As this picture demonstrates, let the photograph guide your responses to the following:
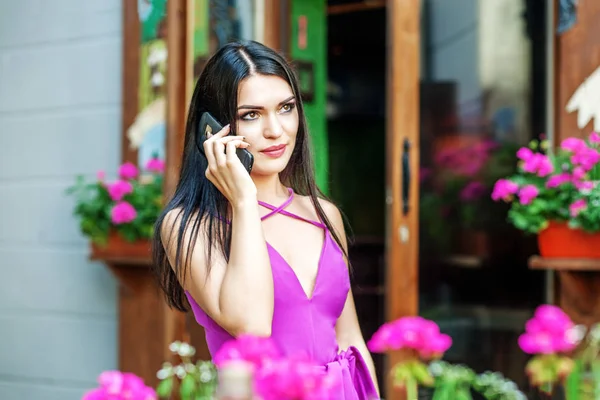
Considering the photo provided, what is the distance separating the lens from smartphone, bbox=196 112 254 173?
1487 millimetres

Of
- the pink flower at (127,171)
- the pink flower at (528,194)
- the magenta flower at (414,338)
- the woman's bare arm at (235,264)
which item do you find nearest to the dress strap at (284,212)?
the woman's bare arm at (235,264)

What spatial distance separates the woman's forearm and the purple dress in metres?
0.11

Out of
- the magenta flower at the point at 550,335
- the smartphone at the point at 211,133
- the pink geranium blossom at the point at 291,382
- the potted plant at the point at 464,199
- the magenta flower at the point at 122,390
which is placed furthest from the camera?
the potted plant at the point at 464,199

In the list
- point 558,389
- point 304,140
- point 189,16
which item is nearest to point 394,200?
point 558,389

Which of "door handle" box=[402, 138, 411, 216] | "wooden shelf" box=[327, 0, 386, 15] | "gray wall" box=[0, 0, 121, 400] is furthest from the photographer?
"wooden shelf" box=[327, 0, 386, 15]

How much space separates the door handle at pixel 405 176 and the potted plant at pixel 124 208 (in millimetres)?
1025

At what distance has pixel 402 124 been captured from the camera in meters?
3.07

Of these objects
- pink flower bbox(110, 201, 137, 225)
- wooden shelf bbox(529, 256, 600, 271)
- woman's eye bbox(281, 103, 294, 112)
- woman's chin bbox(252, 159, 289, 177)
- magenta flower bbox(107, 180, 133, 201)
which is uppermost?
woman's eye bbox(281, 103, 294, 112)

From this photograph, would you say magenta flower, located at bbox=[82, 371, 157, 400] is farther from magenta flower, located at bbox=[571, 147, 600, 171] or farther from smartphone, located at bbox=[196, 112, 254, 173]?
magenta flower, located at bbox=[571, 147, 600, 171]

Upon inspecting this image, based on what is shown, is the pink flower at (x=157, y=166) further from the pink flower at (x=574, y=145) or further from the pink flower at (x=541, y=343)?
the pink flower at (x=541, y=343)

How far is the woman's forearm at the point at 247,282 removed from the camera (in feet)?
4.47

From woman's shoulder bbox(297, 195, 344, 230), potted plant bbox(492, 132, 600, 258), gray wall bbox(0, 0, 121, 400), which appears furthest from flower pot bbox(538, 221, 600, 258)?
gray wall bbox(0, 0, 121, 400)

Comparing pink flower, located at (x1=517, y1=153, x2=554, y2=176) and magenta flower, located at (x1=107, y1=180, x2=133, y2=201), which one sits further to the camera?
magenta flower, located at (x1=107, y1=180, x2=133, y2=201)

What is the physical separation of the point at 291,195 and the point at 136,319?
7.01 ft
